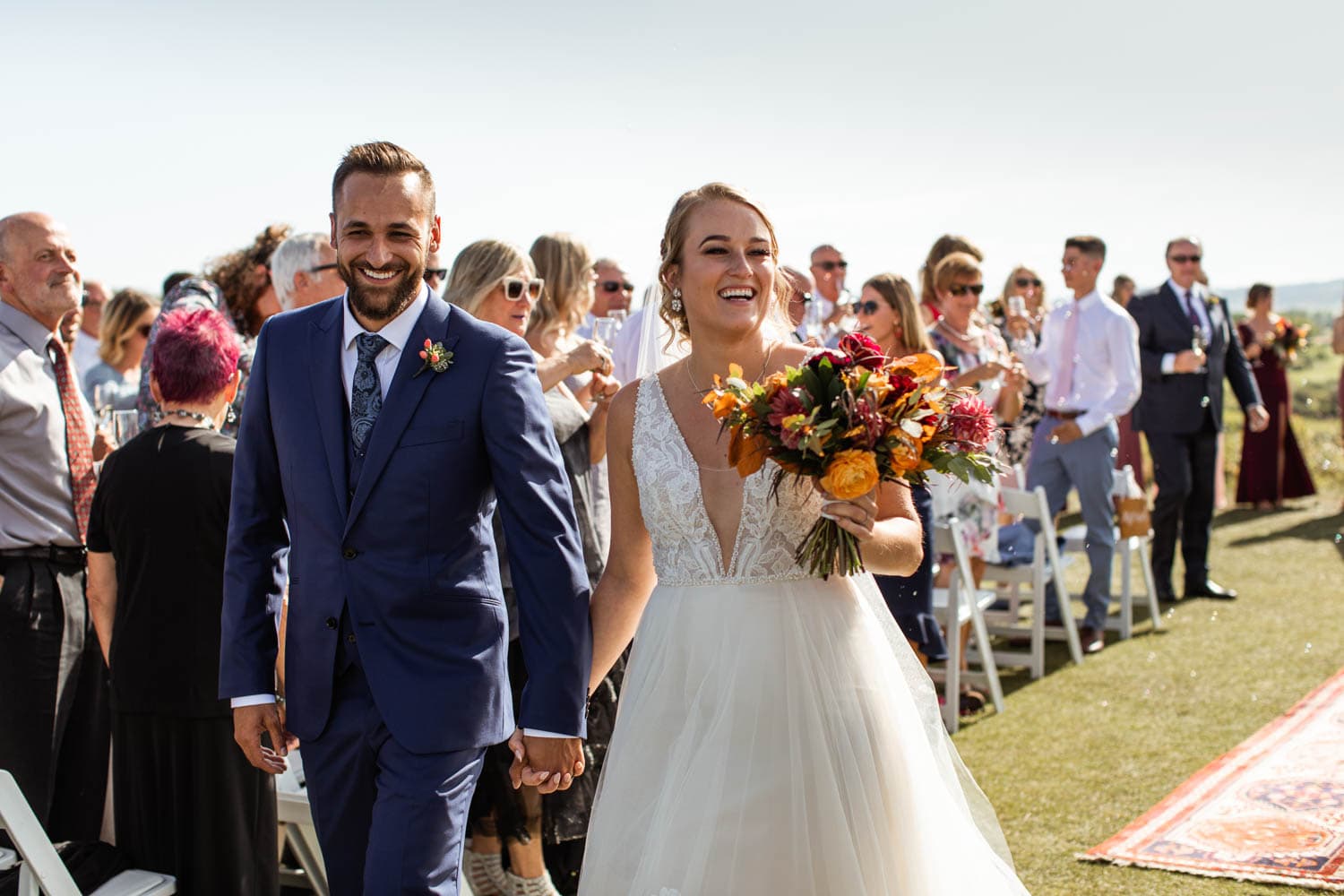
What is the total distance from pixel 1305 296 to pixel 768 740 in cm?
2142

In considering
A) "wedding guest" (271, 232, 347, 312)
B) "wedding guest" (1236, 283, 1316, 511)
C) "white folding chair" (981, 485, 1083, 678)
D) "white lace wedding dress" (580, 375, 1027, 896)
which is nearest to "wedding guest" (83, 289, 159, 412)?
"wedding guest" (271, 232, 347, 312)

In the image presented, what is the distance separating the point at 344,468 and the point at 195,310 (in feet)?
4.39

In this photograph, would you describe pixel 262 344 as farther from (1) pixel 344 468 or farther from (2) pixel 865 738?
(2) pixel 865 738

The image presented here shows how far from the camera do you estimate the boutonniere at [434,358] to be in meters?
3.17

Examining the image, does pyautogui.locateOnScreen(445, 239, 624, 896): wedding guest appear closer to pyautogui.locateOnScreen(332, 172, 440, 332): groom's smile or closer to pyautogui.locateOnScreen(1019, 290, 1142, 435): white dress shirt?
pyautogui.locateOnScreen(332, 172, 440, 332): groom's smile

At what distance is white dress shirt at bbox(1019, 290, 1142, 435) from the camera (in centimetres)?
918

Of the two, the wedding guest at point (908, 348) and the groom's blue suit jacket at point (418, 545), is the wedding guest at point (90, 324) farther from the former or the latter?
the groom's blue suit jacket at point (418, 545)

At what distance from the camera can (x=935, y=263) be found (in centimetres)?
834

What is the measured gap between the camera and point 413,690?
3.06 metres

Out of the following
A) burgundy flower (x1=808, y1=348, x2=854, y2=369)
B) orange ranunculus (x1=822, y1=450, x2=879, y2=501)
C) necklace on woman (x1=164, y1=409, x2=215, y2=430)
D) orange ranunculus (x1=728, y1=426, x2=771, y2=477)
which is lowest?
orange ranunculus (x1=822, y1=450, x2=879, y2=501)

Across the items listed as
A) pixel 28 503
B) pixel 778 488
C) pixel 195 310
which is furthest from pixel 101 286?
pixel 778 488

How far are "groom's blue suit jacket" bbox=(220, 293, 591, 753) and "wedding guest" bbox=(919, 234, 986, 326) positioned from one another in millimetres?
5155

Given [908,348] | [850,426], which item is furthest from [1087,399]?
[850,426]

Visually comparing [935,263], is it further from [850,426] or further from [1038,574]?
[850,426]
